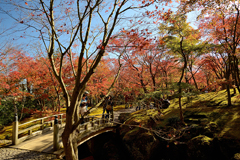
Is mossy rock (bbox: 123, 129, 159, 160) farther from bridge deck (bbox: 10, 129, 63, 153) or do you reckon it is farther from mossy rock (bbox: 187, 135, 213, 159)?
bridge deck (bbox: 10, 129, 63, 153)

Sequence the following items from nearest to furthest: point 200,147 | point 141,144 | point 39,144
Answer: point 39,144 < point 200,147 < point 141,144

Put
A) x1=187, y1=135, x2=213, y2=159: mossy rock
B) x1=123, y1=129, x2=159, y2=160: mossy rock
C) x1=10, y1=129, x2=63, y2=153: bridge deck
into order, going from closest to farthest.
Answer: x1=10, y1=129, x2=63, y2=153: bridge deck → x1=187, y1=135, x2=213, y2=159: mossy rock → x1=123, y1=129, x2=159, y2=160: mossy rock

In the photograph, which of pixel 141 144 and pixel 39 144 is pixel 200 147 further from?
pixel 39 144

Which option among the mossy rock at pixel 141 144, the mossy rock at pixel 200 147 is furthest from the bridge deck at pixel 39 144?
the mossy rock at pixel 200 147

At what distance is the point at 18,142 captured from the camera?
6324 mm

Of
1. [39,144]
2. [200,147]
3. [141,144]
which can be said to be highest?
[39,144]

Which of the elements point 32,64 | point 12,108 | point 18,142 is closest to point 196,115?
point 18,142

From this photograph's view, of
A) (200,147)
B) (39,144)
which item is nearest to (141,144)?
(200,147)

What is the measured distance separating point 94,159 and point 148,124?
504 cm

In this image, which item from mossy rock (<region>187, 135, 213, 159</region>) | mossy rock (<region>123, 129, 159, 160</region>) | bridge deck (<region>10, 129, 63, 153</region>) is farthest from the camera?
mossy rock (<region>123, 129, 159, 160</region>)

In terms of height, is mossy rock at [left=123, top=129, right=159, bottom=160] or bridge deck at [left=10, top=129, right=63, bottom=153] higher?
bridge deck at [left=10, top=129, right=63, bottom=153]

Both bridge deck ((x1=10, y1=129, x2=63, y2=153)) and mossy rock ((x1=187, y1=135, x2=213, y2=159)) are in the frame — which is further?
mossy rock ((x1=187, y1=135, x2=213, y2=159))

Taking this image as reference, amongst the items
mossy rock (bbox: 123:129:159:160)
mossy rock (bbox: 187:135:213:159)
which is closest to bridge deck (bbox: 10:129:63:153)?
mossy rock (bbox: 123:129:159:160)

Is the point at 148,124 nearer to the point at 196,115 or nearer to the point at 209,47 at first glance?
the point at 196,115
